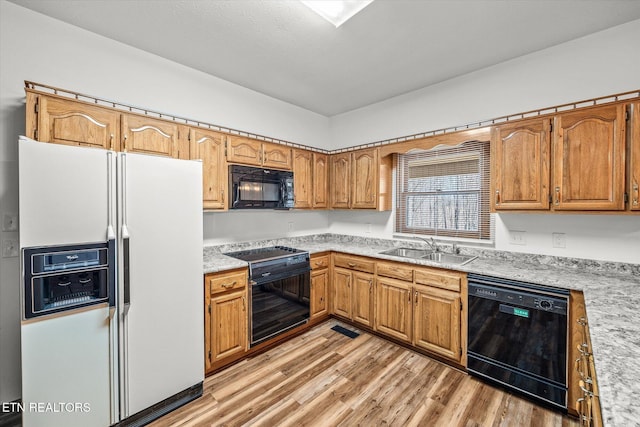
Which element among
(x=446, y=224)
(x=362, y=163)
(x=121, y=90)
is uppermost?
(x=121, y=90)

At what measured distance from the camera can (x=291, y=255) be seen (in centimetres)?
292

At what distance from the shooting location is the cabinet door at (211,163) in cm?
253

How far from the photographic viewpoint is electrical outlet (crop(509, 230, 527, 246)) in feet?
8.38

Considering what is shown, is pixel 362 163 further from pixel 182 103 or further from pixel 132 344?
pixel 132 344

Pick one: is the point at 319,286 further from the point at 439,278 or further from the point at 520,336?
the point at 520,336

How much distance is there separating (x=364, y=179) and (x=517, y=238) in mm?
1777

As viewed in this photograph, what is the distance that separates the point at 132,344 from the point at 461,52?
3.53m

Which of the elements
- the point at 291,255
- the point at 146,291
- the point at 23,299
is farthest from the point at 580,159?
the point at 23,299

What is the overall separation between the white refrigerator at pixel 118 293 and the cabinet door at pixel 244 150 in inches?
27.5

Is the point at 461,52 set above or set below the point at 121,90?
above

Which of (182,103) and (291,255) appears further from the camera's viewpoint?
(291,255)

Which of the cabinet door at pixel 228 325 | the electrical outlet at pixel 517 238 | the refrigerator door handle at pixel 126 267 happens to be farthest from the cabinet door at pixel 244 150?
the electrical outlet at pixel 517 238

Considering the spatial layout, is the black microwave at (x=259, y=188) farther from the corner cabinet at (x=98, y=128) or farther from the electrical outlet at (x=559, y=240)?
the electrical outlet at (x=559, y=240)

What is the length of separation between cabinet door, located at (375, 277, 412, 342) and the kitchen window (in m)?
0.90
